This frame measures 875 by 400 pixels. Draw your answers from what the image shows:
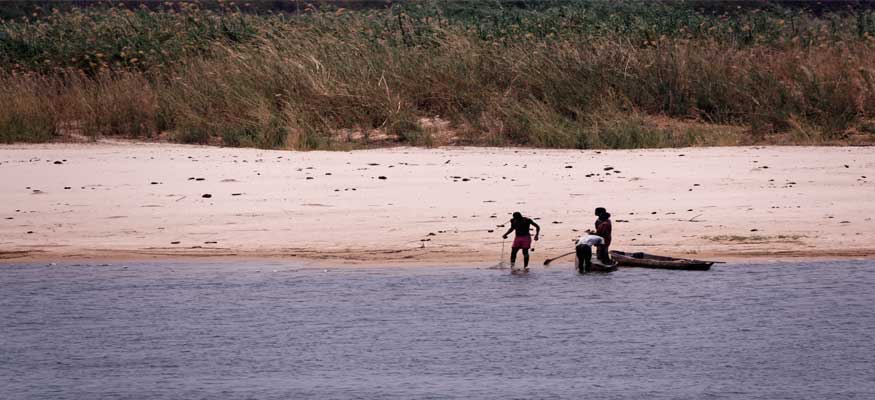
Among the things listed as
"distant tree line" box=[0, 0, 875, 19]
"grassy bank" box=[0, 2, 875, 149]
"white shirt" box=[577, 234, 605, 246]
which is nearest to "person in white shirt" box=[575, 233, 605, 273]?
"white shirt" box=[577, 234, 605, 246]

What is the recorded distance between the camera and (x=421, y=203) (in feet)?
48.5

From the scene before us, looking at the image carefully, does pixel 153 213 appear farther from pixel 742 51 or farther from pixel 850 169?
pixel 742 51

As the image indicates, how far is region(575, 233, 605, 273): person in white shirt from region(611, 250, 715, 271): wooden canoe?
300 millimetres

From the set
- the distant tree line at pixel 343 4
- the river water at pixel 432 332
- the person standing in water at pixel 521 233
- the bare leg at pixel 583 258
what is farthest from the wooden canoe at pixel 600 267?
the distant tree line at pixel 343 4

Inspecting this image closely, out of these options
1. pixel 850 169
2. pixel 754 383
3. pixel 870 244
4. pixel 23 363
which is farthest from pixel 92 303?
pixel 850 169

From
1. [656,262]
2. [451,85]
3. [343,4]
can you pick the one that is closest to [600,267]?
[656,262]

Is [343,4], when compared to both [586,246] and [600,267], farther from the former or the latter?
[586,246]

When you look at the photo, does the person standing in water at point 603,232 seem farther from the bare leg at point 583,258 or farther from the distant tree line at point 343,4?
the distant tree line at point 343,4

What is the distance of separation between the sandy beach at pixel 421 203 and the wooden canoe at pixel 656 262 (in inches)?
22.1

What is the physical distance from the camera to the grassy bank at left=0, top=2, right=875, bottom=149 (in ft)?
66.6

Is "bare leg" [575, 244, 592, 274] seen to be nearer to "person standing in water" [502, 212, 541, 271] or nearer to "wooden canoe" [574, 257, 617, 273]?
"wooden canoe" [574, 257, 617, 273]

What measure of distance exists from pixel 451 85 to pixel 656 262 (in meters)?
10.2

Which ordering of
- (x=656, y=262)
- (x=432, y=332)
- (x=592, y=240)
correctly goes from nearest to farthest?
(x=432, y=332) → (x=592, y=240) → (x=656, y=262)

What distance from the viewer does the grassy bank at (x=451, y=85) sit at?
20.3m
